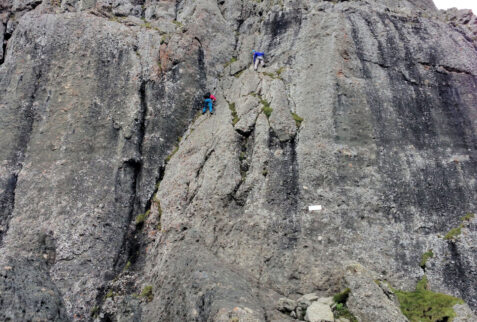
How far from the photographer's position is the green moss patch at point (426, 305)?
13.6 meters

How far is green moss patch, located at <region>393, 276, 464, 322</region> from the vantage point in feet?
44.5

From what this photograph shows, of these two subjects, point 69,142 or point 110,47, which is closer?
point 69,142

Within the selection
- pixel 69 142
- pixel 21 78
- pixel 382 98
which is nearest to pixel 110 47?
pixel 21 78

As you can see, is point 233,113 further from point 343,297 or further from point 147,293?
point 343,297

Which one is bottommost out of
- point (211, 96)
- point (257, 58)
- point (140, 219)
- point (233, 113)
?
point (140, 219)

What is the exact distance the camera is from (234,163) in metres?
18.9

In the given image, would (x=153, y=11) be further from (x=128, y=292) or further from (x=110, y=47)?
(x=128, y=292)

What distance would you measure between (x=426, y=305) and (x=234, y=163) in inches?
394

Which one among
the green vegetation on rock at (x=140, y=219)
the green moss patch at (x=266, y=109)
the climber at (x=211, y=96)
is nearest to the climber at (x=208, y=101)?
the climber at (x=211, y=96)

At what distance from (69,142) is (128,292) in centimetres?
907

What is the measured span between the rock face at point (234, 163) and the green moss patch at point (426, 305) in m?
0.57

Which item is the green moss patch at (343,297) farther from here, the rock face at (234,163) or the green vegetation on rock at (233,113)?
the green vegetation on rock at (233,113)

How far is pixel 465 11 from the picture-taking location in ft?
82.9

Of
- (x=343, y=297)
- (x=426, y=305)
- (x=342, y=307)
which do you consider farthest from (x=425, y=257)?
(x=342, y=307)
